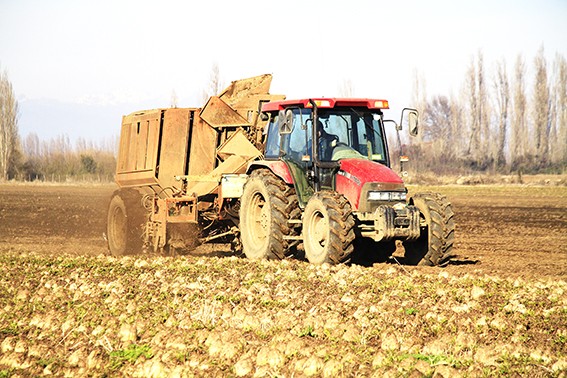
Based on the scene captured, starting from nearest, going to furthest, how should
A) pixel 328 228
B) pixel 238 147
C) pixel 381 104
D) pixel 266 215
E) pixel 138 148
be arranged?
pixel 328 228
pixel 381 104
pixel 266 215
pixel 238 147
pixel 138 148

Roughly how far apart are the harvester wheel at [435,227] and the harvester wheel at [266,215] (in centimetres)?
173

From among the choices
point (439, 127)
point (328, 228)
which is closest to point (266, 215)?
point (328, 228)

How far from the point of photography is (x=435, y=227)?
10.9 metres

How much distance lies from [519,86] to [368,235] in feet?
176

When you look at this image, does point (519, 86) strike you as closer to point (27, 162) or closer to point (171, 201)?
point (27, 162)

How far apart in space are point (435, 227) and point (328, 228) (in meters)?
1.43

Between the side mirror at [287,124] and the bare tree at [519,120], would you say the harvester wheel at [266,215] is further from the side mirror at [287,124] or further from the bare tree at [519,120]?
the bare tree at [519,120]

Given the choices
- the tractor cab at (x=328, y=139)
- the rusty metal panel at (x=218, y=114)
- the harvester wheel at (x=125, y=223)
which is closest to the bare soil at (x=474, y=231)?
the harvester wheel at (x=125, y=223)

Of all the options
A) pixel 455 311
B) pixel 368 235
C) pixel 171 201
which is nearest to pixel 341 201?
pixel 368 235

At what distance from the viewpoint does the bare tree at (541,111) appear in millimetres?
60188

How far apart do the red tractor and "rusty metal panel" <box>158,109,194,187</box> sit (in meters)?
2.18

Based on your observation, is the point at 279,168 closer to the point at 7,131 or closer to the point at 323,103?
the point at 323,103

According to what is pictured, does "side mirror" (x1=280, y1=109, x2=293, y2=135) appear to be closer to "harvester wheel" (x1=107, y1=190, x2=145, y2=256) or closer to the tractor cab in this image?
the tractor cab

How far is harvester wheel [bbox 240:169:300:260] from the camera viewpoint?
11.6 metres
